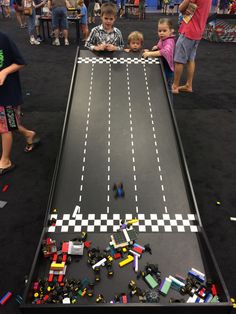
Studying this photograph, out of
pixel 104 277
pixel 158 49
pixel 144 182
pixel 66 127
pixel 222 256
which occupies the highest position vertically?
pixel 158 49

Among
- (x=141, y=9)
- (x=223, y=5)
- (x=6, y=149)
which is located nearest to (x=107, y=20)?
(x=6, y=149)

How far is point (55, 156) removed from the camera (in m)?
3.28

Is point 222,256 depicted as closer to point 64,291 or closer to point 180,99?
point 64,291

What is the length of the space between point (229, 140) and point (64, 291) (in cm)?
279

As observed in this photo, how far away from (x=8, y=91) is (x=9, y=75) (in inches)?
5.6

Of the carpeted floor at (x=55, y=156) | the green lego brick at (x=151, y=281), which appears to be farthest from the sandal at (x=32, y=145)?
the green lego brick at (x=151, y=281)

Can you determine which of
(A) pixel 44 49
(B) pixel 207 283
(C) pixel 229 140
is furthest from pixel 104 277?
(A) pixel 44 49

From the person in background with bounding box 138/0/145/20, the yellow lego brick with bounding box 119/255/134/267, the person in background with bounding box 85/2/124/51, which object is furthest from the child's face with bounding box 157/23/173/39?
the person in background with bounding box 138/0/145/20

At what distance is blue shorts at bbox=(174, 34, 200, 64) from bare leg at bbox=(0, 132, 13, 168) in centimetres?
275

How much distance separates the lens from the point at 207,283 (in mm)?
1521

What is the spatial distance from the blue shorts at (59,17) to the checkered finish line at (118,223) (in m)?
6.11

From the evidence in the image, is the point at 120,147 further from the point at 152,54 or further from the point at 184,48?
the point at 184,48

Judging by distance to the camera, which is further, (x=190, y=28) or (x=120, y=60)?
(x=190, y=28)

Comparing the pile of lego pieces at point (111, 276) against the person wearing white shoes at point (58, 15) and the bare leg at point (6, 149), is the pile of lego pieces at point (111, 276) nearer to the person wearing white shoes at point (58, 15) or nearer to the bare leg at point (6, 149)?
the bare leg at point (6, 149)
